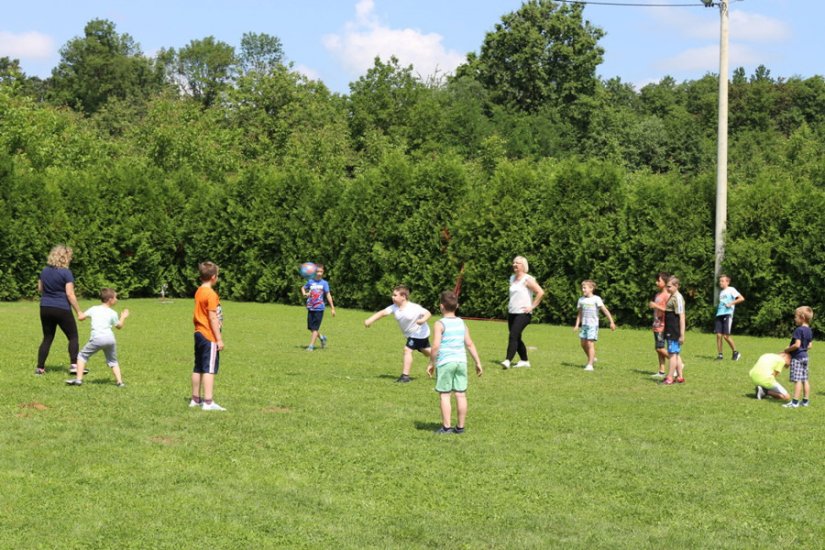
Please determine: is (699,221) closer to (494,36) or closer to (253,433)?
(253,433)

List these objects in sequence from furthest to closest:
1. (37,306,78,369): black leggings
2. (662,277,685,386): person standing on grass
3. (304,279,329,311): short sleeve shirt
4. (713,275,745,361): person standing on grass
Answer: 1. (713,275,745,361): person standing on grass
2. (304,279,329,311): short sleeve shirt
3. (662,277,685,386): person standing on grass
4. (37,306,78,369): black leggings

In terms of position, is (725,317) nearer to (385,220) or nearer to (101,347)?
(101,347)

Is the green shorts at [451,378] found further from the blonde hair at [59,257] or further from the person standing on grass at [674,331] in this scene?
the blonde hair at [59,257]

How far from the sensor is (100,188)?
30.5 meters

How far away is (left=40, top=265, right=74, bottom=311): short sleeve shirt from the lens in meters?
12.9

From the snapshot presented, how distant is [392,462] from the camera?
838 cm

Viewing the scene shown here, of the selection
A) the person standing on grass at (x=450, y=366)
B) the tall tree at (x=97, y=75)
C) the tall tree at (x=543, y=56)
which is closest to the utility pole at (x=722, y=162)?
the person standing on grass at (x=450, y=366)

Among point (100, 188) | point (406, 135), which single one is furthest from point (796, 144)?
point (100, 188)

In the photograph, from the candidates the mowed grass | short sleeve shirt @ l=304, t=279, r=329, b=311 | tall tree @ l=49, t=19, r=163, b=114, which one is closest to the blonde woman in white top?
the mowed grass

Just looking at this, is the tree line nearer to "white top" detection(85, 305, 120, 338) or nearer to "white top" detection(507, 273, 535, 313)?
"white top" detection(507, 273, 535, 313)

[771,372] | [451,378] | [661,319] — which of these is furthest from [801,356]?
[451,378]

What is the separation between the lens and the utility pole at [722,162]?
934 inches

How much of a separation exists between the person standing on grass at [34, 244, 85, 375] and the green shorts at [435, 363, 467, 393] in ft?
19.6

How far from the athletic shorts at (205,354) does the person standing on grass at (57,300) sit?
3.29 m
